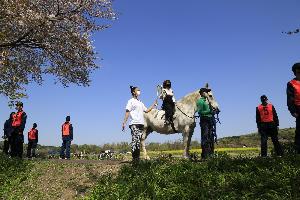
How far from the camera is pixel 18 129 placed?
20094mm

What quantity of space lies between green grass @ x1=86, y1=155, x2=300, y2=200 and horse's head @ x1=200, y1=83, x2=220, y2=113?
386 centimetres

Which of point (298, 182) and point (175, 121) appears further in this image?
point (175, 121)

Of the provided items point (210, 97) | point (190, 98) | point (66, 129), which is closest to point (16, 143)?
point (66, 129)

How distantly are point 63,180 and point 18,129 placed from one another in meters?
6.93

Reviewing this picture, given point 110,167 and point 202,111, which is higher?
point 202,111

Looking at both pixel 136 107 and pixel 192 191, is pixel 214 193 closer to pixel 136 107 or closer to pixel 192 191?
pixel 192 191

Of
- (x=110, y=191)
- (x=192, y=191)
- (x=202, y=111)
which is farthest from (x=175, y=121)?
(x=192, y=191)

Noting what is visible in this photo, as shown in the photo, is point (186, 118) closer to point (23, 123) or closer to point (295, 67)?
point (295, 67)

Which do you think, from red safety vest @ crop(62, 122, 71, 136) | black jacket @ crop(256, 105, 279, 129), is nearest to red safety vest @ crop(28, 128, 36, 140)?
red safety vest @ crop(62, 122, 71, 136)

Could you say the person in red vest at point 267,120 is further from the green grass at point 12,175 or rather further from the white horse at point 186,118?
the green grass at point 12,175

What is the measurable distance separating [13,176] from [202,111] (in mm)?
6815

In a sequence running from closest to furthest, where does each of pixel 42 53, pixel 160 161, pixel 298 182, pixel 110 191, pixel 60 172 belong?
pixel 298 182 → pixel 110 191 → pixel 160 161 → pixel 60 172 → pixel 42 53

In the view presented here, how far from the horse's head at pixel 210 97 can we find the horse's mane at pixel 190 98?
2.69 feet

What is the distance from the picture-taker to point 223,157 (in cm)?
1269
